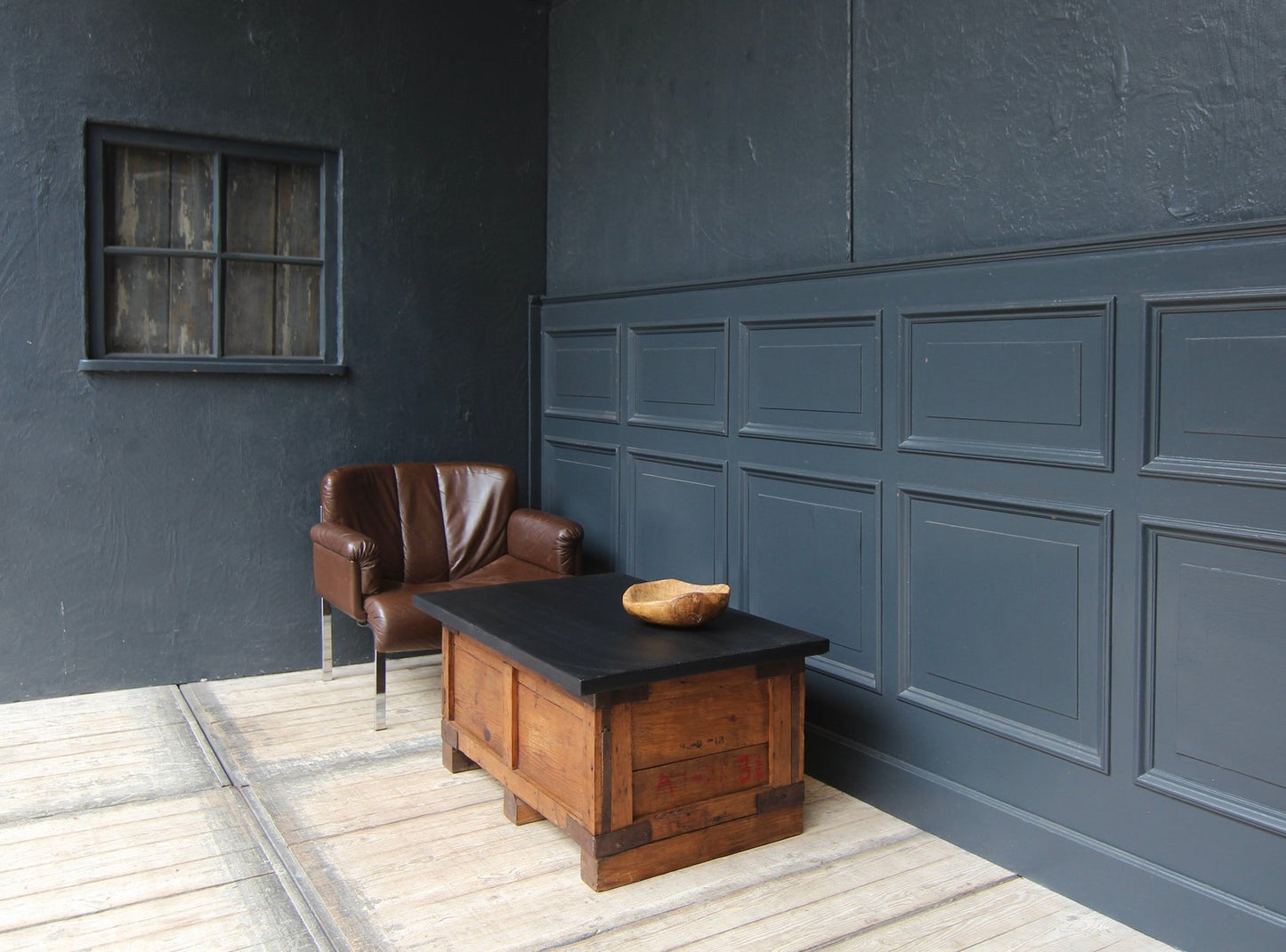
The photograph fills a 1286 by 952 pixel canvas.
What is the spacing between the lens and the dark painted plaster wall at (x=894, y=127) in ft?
7.57

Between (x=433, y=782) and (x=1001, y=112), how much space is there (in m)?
2.46

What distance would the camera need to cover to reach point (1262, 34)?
2191 millimetres

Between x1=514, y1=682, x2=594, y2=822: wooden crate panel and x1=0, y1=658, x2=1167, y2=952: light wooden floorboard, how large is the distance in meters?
0.19

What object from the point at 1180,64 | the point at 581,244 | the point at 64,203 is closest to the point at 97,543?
the point at 64,203

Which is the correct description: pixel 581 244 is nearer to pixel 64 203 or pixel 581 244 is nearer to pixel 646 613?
pixel 64 203

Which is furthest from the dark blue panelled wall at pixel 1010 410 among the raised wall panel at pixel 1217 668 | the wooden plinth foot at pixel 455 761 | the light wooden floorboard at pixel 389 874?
the wooden plinth foot at pixel 455 761

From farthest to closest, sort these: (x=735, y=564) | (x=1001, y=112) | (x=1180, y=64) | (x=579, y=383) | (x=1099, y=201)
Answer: (x=579, y=383), (x=735, y=564), (x=1001, y=112), (x=1099, y=201), (x=1180, y=64)

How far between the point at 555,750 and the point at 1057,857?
1.23m

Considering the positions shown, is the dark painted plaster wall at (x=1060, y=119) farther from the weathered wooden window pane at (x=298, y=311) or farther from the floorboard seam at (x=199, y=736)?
the floorboard seam at (x=199, y=736)

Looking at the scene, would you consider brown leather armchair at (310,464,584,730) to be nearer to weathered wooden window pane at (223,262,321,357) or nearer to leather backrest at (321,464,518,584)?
leather backrest at (321,464,518,584)

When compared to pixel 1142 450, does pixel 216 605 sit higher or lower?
lower

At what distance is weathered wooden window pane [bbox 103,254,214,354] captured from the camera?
13.5 ft

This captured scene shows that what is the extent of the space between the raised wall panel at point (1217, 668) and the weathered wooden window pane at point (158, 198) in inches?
142

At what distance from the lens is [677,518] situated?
3.95 metres
